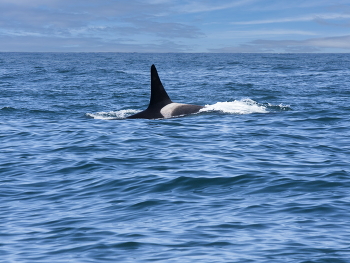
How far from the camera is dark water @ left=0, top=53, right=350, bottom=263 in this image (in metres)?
7.60

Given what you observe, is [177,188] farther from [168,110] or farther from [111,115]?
[111,115]

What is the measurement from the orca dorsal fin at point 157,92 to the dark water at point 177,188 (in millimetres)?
958

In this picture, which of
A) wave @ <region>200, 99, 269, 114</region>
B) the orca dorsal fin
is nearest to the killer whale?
the orca dorsal fin

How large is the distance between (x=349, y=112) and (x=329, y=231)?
14.8m

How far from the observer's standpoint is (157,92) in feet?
64.4

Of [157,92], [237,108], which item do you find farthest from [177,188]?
[237,108]

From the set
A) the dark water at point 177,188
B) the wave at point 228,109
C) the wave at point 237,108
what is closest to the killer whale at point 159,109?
the dark water at point 177,188

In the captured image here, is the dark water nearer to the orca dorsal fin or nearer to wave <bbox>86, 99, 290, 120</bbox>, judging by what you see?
wave <bbox>86, 99, 290, 120</bbox>

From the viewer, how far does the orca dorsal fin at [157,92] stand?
760 inches

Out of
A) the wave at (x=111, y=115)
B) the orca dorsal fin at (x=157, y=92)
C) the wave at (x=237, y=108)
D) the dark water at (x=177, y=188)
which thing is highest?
the orca dorsal fin at (x=157, y=92)

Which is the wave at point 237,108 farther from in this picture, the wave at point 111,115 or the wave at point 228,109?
the wave at point 111,115

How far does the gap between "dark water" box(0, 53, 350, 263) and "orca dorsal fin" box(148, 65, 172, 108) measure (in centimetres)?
96

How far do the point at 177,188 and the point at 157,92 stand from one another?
31.0 feet

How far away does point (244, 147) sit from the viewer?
48.1 ft
